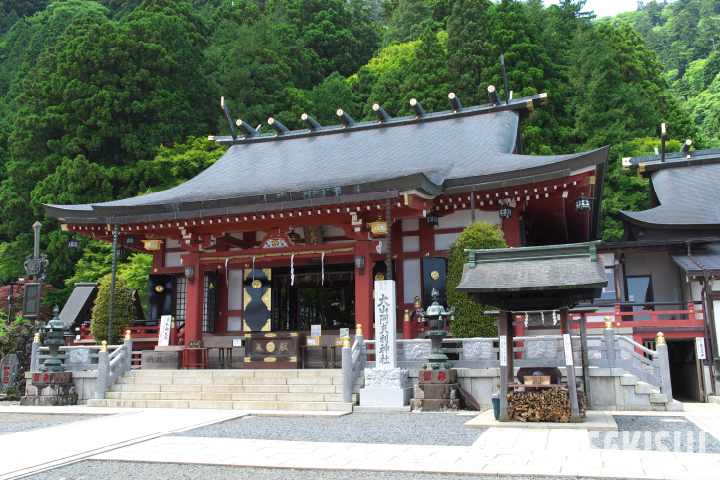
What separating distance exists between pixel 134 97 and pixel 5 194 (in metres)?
7.83

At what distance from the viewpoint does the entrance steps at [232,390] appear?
10734 mm

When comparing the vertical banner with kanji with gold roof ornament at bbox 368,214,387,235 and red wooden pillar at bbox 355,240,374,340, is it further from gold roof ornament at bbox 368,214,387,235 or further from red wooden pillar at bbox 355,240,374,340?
gold roof ornament at bbox 368,214,387,235

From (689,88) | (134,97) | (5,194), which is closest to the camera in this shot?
(5,194)

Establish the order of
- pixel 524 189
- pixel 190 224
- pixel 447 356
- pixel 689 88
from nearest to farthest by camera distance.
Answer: pixel 447 356, pixel 524 189, pixel 190 224, pixel 689 88

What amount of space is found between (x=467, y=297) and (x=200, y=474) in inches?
275

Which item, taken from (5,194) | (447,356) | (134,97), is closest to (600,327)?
(447,356)

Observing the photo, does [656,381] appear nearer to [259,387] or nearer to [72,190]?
[259,387]

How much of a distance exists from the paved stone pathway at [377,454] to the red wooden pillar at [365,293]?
5.55m

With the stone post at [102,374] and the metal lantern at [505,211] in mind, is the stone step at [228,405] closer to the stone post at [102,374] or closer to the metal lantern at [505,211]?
the stone post at [102,374]

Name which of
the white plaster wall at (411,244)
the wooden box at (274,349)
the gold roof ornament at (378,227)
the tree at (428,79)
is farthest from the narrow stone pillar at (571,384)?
the tree at (428,79)

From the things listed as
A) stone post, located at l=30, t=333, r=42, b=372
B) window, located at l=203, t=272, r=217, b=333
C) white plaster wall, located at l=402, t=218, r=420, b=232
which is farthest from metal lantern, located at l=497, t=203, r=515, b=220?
stone post, located at l=30, t=333, r=42, b=372

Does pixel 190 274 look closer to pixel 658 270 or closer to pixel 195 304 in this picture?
pixel 195 304

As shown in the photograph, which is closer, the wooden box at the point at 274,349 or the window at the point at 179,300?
the wooden box at the point at 274,349

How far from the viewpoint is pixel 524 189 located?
41.5 ft
